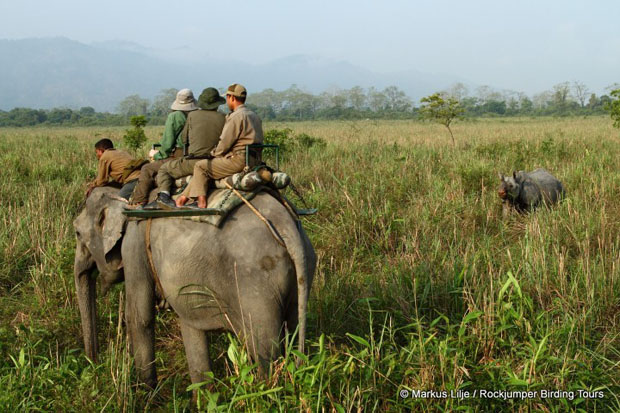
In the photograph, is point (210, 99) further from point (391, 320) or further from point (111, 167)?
point (391, 320)

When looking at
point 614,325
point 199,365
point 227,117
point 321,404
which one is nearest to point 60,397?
point 199,365

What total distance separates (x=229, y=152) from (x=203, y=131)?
1.09 ft

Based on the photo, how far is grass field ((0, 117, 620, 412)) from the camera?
301 cm

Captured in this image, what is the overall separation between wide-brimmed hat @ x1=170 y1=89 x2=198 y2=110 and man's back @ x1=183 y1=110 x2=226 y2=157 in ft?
1.67

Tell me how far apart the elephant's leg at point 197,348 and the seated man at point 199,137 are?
1.03 metres

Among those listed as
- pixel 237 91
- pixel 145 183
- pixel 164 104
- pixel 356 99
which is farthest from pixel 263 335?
pixel 356 99

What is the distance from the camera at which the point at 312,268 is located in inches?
126

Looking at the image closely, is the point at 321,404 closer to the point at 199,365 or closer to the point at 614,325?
the point at 199,365

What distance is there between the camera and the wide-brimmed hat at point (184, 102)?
4.29 meters

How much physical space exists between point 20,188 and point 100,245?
19.1ft

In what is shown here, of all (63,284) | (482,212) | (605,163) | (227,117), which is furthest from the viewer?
(605,163)

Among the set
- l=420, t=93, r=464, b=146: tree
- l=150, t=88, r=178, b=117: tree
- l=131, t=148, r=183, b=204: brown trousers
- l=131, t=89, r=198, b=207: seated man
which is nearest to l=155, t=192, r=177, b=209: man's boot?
l=131, t=148, r=183, b=204: brown trousers

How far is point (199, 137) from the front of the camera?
3795 mm

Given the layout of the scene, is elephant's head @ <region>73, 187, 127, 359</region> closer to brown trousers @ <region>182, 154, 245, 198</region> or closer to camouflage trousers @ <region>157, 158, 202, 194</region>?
camouflage trousers @ <region>157, 158, 202, 194</region>
